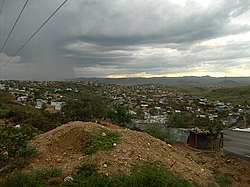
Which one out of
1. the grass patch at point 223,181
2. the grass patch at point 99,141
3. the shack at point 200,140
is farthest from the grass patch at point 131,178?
the shack at point 200,140

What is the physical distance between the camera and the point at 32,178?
7.12 m

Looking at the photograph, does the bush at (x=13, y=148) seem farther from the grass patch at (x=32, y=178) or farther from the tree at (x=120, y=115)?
the tree at (x=120, y=115)

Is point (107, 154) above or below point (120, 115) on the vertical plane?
above

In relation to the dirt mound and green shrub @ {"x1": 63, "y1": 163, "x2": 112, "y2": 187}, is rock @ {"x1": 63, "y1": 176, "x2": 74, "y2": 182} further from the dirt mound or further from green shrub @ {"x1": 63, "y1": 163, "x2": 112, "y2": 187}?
the dirt mound

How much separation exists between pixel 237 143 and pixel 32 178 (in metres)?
19.2

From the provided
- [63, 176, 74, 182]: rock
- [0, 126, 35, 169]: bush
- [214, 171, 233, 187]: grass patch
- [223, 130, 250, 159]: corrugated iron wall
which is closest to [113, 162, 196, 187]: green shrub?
[63, 176, 74, 182]: rock

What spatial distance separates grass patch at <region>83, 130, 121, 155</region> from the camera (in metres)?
9.10

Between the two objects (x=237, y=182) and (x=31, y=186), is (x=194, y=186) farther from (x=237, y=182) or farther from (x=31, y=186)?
(x=31, y=186)

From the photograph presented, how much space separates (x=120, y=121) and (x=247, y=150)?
35.2ft

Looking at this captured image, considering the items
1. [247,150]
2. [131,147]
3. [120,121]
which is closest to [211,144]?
[247,150]

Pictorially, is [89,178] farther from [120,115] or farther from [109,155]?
[120,115]

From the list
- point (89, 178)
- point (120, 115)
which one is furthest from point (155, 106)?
point (89, 178)

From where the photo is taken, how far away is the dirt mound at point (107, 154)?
8.37 m

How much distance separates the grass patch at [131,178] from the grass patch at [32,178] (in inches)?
23.1
